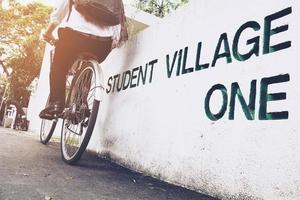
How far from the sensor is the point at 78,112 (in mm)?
3045

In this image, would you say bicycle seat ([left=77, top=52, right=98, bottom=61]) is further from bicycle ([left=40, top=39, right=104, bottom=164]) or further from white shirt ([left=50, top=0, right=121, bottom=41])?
white shirt ([left=50, top=0, right=121, bottom=41])

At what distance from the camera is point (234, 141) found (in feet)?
6.62

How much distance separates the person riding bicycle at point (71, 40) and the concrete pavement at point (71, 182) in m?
0.69

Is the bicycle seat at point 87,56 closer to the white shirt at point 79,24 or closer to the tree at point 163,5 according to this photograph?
the white shirt at point 79,24

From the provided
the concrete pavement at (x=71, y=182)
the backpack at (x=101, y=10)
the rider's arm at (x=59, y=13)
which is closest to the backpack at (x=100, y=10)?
the backpack at (x=101, y=10)

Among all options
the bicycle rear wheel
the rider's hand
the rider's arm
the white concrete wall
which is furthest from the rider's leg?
the white concrete wall

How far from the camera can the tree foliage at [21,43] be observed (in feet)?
66.2

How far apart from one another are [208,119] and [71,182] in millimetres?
1016

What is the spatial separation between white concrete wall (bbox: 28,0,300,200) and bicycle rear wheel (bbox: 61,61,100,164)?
1.43ft

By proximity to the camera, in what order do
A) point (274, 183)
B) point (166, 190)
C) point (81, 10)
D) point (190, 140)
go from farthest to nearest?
point (81, 10), point (190, 140), point (166, 190), point (274, 183)

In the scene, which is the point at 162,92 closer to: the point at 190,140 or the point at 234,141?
the point at 190,140

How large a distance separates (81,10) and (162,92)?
Answer: 109cm

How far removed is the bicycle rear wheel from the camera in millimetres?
2912

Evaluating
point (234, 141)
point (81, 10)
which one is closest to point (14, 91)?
point (81, 10)
